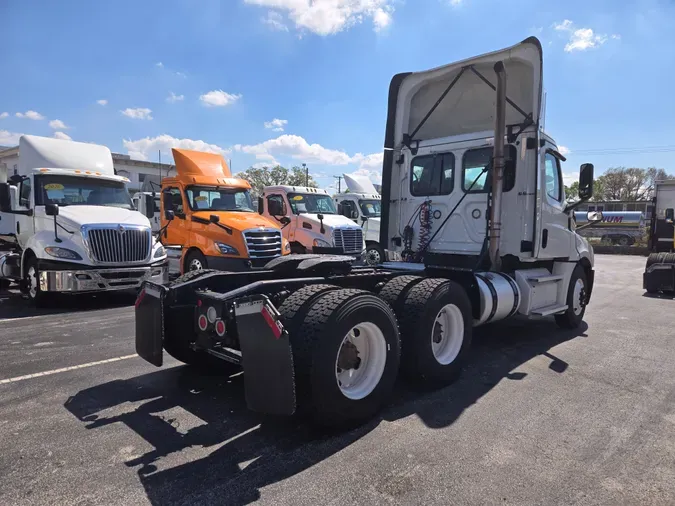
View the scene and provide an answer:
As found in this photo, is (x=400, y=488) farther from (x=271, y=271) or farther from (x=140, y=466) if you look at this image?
(x=271, y=271)

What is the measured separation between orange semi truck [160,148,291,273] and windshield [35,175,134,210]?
1.22 m

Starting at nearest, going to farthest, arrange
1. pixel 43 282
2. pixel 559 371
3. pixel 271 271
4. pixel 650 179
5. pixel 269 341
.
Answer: pixel 269 341 → pixel 271 271 → pixel 559 371 → pixel 43 282 → pixel 650 179

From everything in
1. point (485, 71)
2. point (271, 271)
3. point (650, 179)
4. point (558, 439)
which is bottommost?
point (558, 439)

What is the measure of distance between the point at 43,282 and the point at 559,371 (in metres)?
8.32

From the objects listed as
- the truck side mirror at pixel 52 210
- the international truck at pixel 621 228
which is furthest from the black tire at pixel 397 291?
the international truck at pixel 621 228

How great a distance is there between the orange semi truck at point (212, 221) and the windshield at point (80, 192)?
4.01 ft

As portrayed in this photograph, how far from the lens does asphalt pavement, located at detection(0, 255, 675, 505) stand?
271cm

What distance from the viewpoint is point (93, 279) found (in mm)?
8266

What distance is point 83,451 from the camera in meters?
3.10

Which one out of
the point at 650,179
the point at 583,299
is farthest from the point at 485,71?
the point at 650,179

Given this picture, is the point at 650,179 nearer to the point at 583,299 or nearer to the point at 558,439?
the point at 583,299

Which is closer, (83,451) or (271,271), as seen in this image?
(83,451)

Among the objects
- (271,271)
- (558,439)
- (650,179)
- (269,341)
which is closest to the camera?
(269,341)

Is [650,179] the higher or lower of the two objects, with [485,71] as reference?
higher
